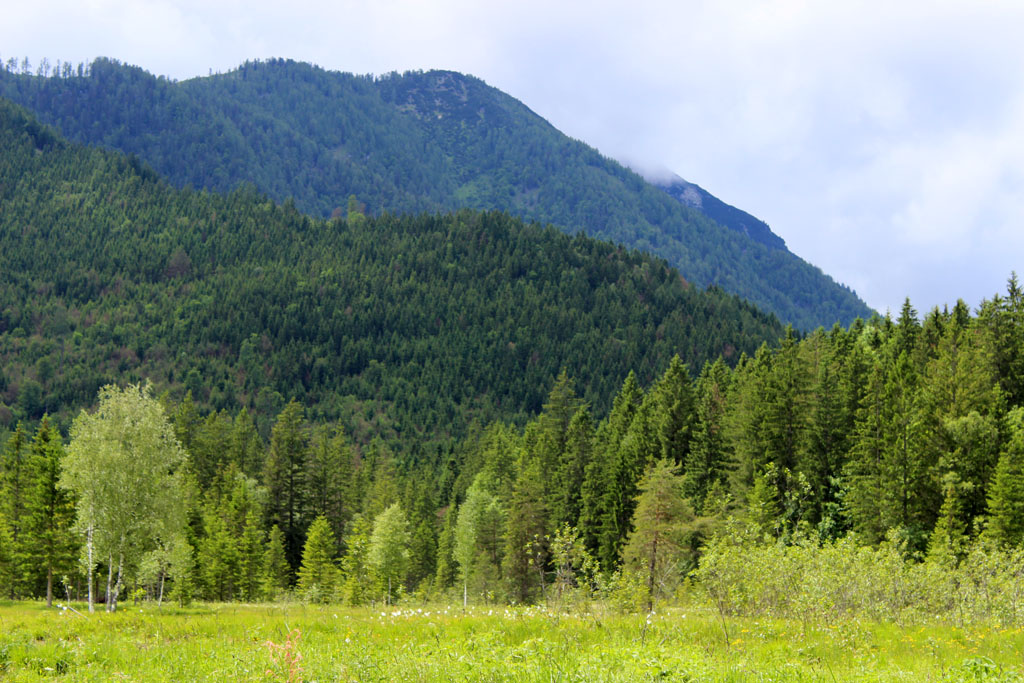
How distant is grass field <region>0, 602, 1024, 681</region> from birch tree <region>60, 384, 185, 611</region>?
800 inches

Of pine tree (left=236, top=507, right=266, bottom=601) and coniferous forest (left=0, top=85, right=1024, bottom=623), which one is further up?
coniferous forest (left=0, top=85, right=1024, bottom=623)

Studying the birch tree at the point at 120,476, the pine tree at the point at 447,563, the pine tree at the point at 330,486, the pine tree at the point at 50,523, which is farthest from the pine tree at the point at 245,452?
the birch tree at the point at 120,476

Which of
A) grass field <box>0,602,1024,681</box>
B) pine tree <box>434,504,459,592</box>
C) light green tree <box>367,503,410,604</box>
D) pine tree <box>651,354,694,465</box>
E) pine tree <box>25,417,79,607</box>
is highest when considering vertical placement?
pine tree <box>651,354,694,465</box>

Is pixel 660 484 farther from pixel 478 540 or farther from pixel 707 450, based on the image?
pixel 478 540

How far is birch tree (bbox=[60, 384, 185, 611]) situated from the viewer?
132 ft

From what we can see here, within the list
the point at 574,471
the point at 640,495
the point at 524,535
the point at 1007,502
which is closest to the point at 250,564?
the point at 524,535

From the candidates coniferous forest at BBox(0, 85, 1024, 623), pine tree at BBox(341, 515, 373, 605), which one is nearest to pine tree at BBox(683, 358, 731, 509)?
coniferous forest at BBox(0, 85, 1024, 623)

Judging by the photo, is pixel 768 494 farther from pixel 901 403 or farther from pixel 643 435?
pixel 643 435

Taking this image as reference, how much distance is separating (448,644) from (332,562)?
72472mm

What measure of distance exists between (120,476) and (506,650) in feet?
113

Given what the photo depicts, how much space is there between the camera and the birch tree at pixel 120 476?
40.3 m

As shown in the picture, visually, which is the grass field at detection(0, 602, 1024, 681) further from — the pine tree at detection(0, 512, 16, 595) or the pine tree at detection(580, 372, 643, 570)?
the pine tree at detection(580, 372, 643, 570)

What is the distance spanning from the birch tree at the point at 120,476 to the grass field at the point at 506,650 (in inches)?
800

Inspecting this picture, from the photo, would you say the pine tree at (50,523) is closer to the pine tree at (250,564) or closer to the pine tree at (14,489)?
the pine tree at (14,489)
